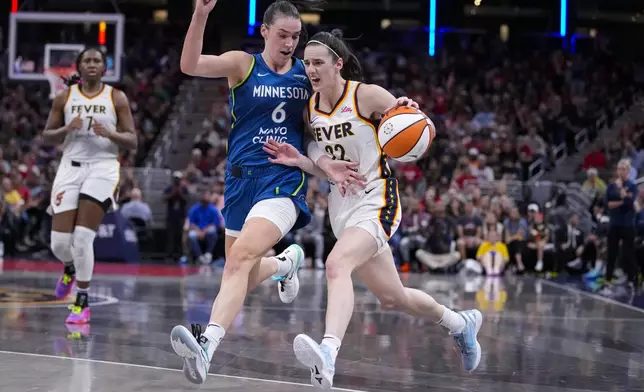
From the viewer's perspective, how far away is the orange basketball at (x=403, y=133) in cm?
540

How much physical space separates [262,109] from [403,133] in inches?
36.2

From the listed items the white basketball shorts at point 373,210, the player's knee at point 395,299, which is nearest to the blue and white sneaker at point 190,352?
the white basketball shorts at point 373,210

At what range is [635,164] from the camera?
1897cm

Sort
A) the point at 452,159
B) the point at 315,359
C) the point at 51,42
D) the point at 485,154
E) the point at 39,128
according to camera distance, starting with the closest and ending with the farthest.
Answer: the point at 315,359
the point at 51,42
the point at 452,159
the point at 485,154
the point at 39,128

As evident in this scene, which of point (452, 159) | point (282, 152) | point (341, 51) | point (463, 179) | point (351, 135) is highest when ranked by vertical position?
point (341, 51)

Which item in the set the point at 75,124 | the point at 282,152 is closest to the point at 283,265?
the point at 282,152

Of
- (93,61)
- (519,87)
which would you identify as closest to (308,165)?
(93,61)

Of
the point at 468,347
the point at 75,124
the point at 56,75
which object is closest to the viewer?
the point at 468,347

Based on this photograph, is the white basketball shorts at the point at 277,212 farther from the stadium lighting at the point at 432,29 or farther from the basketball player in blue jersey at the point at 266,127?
the stadium lighting at the point at 432,29

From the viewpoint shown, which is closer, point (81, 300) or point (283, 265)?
point (283, 265)

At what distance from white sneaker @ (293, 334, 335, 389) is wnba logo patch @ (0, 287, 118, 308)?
496 cm

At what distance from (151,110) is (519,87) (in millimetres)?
9066

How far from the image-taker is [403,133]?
5.39 meters

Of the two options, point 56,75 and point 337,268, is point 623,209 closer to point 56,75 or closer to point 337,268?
point 56,75
